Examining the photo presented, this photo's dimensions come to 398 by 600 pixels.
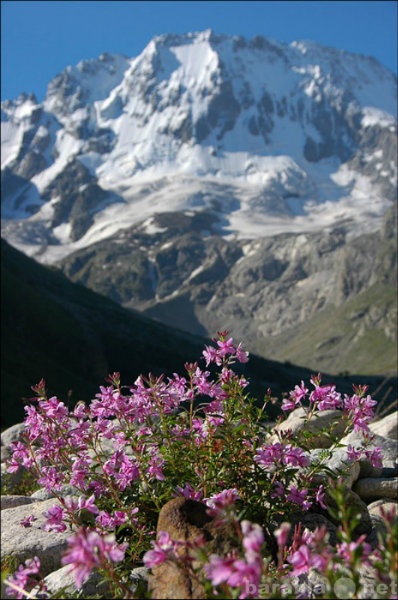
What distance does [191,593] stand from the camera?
17.4ft

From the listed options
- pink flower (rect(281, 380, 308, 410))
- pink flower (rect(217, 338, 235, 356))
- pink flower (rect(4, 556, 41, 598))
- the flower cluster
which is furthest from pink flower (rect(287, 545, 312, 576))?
pink flower (rect(217, 338, 235, 356))

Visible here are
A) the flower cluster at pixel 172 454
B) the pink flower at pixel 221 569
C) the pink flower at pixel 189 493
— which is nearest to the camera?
the pink flower at pixel 221 569

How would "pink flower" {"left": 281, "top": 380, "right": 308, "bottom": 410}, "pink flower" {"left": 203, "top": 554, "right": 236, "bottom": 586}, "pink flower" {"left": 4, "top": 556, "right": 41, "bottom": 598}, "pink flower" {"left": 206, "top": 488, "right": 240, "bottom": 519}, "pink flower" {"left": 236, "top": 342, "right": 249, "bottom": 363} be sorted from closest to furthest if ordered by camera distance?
"pink flower" {"left": 203, "top": 554, "right": 236, "bottom": 586} → "pink flower" {"left": 206, "top": 488, "right": 240, "bottom": 519} → "pink flower" {"left": 4, "top": 556, "right": 41, "bottom": 598} → "pink flower" {"left": 281, "top": 380, "right": 308, "bottom": 410} → "pink flower" {"left": 236, "top": 342, "right": 249, "bottom": 363}

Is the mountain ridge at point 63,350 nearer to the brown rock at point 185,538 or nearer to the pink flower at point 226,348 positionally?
the pink flower at point 226,348

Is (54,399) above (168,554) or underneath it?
above

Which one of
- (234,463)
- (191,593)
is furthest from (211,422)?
(191,593)

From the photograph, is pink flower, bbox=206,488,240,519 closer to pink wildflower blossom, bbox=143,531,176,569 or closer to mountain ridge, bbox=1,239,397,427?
pink wildflower blossom, bbox=143,531,176,569

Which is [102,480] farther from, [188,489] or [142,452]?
[188,489]

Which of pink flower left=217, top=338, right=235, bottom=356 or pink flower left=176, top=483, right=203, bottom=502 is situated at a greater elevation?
pink flower left=217, top=338, right=235, bottom=356

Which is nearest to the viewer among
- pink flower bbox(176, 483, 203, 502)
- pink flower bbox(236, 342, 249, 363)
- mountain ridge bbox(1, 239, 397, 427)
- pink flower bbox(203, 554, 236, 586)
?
pink flower bbox(203, 554, 236, 586)

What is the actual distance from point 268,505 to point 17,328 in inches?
5475

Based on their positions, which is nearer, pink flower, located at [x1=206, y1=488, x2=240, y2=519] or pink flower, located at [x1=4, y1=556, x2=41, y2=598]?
pink flower, located at [x1=206, y1=488, x2=240, y2=519]

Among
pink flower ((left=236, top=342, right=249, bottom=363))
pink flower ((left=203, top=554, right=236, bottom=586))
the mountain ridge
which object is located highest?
pink flower ((left=236, top=342, right=249, bottom=363))

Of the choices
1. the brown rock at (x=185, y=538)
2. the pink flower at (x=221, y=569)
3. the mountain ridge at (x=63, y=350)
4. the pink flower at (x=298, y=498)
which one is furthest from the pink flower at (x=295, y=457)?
the mountain ridge at (x=63, y=350)
